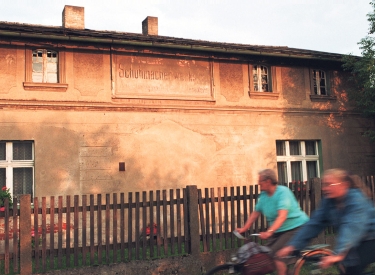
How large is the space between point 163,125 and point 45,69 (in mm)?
3616

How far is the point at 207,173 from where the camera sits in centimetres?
1276

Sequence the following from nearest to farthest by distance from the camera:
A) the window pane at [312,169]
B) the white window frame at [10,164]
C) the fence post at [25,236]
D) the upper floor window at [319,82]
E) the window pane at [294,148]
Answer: the fence post at [25,236]
the white window frame at [10,164]
the window pane at [294,148]
the window pane at [312,169]
the upper floor window at [319,82]

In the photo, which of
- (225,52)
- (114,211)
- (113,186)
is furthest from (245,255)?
(225,52)

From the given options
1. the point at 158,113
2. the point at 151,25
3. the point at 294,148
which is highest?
the point at 151,25

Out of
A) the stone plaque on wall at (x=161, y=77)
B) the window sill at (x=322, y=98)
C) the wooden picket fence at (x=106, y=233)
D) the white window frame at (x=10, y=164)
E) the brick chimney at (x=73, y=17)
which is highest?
the brick chimney at (x=73, y=17)

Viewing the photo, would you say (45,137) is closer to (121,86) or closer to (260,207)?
(121,86)

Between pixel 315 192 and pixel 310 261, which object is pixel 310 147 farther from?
pixel 310 261

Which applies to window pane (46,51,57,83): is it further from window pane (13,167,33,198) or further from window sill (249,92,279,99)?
window sill (249,92,279,99)

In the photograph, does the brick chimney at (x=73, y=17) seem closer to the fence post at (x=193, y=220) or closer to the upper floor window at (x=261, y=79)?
the upper floor window at (x=261, y=79)

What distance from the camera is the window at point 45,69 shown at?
36.6 feet

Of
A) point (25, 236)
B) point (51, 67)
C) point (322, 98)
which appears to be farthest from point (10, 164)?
point (322, 98)

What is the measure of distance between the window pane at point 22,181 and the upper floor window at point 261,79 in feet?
24.6

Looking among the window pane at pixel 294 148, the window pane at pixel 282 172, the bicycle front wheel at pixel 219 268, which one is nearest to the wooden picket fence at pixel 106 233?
the bicycle front wheel at pixel 219 268

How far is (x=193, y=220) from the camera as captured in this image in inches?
316
